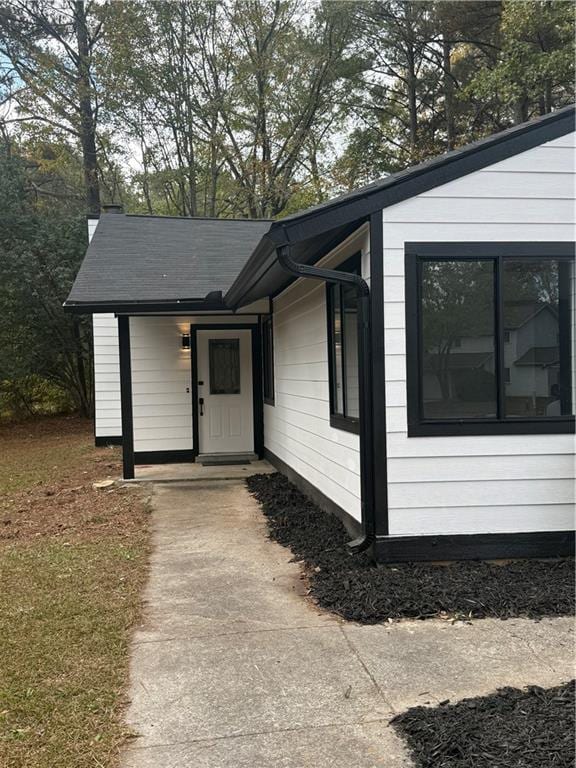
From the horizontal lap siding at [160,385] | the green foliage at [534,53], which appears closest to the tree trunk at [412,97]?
the green foliage at [534,53]

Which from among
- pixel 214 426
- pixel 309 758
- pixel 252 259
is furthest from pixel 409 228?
pixel 214 426

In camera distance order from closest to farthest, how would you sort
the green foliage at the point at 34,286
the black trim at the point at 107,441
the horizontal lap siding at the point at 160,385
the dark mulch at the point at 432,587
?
the dark mulch at the point at 432,587 < the horizontal lap siding at the point at 160,385 < the black trim at the point at 107,441 < the green foliage at the point at 34,286

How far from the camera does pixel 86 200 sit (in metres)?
20.9

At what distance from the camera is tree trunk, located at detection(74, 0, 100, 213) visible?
1891cm

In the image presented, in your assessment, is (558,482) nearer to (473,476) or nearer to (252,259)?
(473,476)

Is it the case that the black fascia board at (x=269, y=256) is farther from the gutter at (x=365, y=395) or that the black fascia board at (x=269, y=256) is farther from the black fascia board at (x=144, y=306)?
the black fascia board at (x=144, y=306)

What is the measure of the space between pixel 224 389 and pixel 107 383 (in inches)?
152

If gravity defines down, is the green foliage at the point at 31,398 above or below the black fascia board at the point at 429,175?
below

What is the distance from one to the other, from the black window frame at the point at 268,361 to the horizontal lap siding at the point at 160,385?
119cm

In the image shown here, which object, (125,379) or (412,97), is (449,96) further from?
(125,379)

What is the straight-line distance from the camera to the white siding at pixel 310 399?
506 cm

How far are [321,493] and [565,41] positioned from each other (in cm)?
1166

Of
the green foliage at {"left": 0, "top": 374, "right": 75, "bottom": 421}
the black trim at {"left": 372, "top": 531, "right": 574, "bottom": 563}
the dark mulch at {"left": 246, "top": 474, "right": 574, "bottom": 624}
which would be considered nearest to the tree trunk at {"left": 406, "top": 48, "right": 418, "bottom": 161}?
the green foliage at {"left": 0, "top": 374, "right": 75, "bottom": 421}

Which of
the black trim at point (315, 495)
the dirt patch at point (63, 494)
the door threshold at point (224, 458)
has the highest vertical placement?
the black trim at point (315, 495)
